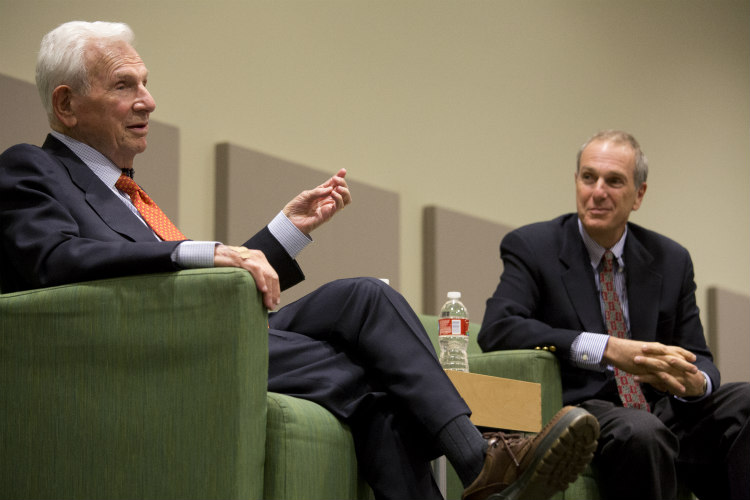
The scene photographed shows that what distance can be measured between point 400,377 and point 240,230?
1.44 metres

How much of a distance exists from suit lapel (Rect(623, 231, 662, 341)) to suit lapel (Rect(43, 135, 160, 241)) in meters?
1.66

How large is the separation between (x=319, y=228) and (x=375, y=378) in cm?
154

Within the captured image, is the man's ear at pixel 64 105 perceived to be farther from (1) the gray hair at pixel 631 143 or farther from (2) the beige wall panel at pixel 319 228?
(1) the gray hair at pixel 631 143

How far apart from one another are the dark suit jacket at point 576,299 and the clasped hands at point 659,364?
0.14 meters

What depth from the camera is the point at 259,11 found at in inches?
141

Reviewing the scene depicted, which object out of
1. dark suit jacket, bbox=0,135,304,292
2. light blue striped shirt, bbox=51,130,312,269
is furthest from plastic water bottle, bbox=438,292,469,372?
dark suit jacket, bbox=0,135,304,292

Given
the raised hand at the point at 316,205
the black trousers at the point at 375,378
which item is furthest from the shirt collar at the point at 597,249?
the black trousers at the point at 375,378

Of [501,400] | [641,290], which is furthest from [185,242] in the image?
[641,290]

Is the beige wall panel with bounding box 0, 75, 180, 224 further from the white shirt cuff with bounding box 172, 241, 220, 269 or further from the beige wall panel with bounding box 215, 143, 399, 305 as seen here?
the white shirt cuff with bounding box 172, 241, 220, 269

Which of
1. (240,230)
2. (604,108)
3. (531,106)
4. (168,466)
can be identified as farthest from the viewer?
(604,108)

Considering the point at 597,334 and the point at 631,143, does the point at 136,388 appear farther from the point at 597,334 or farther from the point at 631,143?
the point at 631,143

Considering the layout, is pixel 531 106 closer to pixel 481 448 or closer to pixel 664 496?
pixel 664 496

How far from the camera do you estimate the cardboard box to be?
2461 millimetres

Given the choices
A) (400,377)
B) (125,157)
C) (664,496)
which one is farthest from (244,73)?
(664,496)
